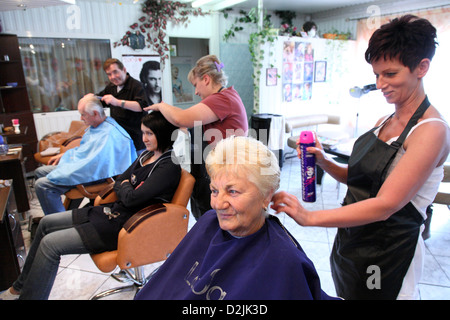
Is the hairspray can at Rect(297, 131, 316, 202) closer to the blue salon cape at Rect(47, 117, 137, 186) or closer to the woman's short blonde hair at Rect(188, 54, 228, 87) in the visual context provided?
the woman's short blonde hair at Rect(188, 54, 228, 87)

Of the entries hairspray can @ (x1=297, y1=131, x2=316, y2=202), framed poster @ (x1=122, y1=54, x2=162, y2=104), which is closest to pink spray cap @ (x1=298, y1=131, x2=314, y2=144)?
hairspray can @ (x1=297, y1=131, x2=316, y2=202)

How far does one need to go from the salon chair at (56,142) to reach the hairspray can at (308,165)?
2.71 meters

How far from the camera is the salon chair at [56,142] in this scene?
10.8 ft

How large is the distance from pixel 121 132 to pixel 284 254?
6.85 feet

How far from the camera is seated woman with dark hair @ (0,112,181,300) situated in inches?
65.8

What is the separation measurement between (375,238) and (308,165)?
1.22 feet

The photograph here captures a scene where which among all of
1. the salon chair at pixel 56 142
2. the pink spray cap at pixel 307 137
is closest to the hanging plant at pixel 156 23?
the salon chair at pixel 56 142

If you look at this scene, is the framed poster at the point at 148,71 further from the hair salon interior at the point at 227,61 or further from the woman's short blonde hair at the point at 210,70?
the woman's short blonde hair at the point at 210,70

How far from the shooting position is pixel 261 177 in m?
1.09

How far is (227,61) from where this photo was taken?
5.70 m

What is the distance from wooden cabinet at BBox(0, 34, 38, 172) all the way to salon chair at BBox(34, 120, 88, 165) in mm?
565

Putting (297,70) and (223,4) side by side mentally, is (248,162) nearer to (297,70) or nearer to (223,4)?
(297,70)

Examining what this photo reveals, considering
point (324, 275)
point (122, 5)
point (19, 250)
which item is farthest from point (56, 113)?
point (324, 275)
